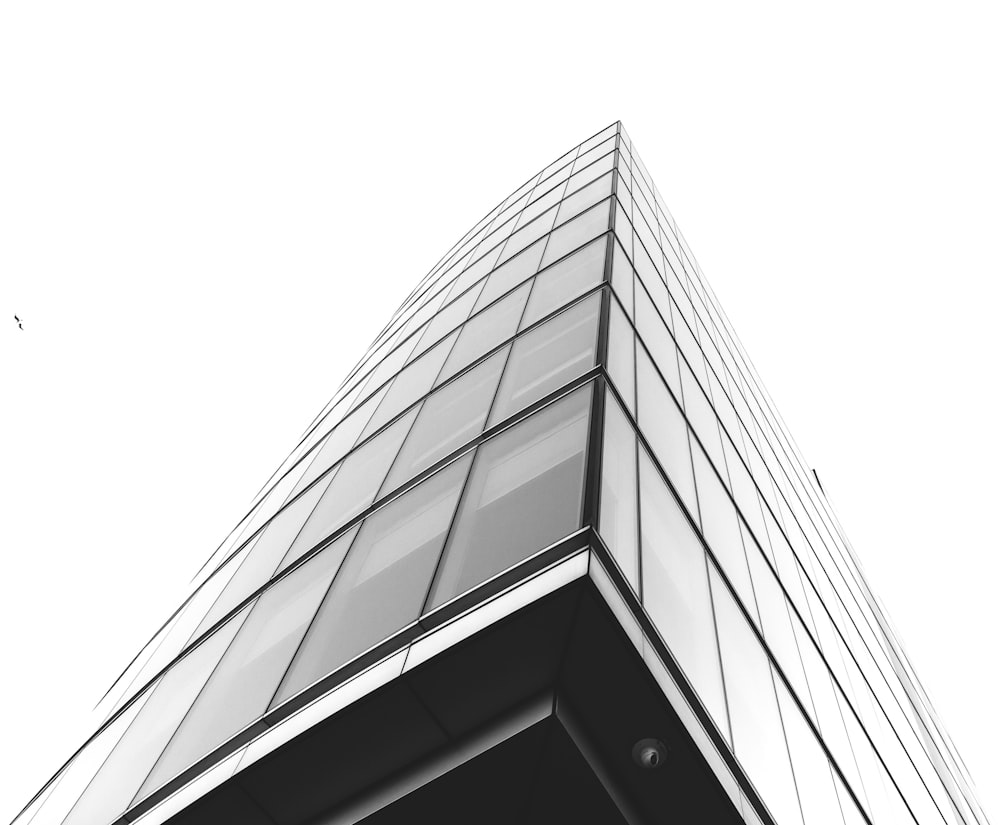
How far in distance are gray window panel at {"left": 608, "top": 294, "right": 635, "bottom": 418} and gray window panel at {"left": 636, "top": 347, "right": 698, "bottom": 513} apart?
162 millimetres

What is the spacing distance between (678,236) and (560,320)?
14796 millimetres

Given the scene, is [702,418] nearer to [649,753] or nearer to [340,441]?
[340,441]

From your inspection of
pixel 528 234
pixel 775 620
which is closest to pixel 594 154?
pixel 528 234

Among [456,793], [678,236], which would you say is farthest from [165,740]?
[678,236]

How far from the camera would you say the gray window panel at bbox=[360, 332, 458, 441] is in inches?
545

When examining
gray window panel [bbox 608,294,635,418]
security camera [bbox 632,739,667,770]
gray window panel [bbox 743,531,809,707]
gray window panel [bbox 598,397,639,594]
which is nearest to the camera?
security camera [bbox 632,739,667,770]

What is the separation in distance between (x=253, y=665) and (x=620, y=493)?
4.30 metres

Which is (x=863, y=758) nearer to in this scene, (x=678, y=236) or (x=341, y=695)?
(x=341, y=695)

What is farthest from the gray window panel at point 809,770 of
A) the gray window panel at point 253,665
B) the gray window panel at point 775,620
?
the gray window panel at point 253,665

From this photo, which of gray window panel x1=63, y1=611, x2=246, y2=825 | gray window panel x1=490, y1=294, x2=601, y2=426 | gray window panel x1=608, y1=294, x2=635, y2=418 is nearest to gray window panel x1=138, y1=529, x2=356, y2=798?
gray window panel x1=63, y1=611, x2=246, y2=825

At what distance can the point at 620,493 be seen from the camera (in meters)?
8.05

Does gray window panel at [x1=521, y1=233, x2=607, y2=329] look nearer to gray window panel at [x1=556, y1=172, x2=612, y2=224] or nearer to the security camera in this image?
gray window panel at [x1=556, y1=172, x2=612, y2=224]

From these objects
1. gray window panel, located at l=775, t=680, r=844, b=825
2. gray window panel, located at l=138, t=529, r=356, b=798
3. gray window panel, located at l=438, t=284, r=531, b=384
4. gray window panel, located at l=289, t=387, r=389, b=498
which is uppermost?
gray window panel, located at l=438, t=284, r=531, b=384

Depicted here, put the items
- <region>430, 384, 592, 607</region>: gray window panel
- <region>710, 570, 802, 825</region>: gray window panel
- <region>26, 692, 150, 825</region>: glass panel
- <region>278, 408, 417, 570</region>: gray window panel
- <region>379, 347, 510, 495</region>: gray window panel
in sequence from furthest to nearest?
<region>278, 408, 417, 570</region>: gray window panel, <region>379, 347, 510, 495</region>: gray window panel, <region>26, 692, 150, 825</region>: glass panel, <region>710, 570, 802, 825</region>: gray window panel, <region>430, 384, 592, 607</region>: gray window panel
